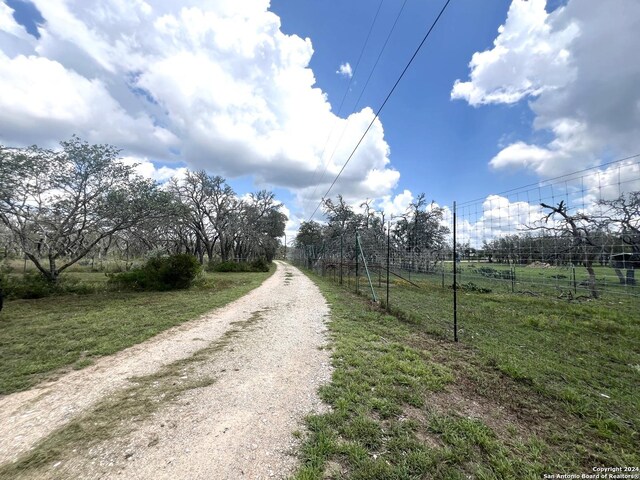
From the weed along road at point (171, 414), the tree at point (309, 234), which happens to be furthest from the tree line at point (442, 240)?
the weed along road at point (171, 414)

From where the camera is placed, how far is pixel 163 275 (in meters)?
12.2

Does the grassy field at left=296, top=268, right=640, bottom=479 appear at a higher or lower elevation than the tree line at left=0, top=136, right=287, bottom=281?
lower

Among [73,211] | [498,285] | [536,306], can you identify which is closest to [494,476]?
[536,306]

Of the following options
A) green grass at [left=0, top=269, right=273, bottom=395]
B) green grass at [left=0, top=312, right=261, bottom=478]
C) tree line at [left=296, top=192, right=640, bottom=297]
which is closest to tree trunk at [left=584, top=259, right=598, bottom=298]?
tree line at [left=296, top=192, right=640, bottom=297]

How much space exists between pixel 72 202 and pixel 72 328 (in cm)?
743

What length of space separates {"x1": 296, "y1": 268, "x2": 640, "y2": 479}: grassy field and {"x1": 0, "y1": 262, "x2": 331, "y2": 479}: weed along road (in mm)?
352

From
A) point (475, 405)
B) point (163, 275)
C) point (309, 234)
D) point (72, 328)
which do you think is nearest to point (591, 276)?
point (475, 405)

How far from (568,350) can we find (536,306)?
4.86m

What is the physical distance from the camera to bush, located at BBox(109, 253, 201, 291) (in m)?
12.0

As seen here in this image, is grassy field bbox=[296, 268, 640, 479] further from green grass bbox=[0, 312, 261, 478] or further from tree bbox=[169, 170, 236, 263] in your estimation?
tree bbox=[169, 170, 236, 263]

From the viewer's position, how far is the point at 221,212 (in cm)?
2916

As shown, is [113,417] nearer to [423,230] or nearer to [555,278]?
[555,278]

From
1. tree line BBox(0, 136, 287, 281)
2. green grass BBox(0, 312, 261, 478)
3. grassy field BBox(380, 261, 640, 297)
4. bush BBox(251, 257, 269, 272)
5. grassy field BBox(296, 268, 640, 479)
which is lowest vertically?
green grass BBox(0, 312, 261, 478)

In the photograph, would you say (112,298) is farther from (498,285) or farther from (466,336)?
(498,285)
